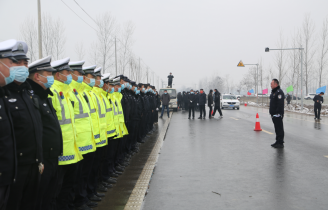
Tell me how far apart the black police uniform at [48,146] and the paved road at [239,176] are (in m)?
1.59

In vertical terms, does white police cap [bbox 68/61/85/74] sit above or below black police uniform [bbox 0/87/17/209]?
above

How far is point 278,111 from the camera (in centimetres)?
989

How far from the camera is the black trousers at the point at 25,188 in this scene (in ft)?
9.29

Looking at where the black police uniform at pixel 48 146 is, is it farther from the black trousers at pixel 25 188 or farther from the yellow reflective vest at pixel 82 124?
the yellow reflective vest at pixel 82 124

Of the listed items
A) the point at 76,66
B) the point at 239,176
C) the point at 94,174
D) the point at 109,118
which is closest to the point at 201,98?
the point at 239,176

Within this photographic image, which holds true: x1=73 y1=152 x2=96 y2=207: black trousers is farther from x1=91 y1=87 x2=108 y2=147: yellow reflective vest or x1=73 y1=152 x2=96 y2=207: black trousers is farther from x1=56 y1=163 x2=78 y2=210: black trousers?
x1=91 y1=87 x2=108 y2=147: yellow reflective vest

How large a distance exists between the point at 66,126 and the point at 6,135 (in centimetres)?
127

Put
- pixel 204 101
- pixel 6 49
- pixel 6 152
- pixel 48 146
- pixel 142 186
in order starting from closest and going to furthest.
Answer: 1. pixel 6 152
2. pixel 6 49
3. pixel 48 146
4. pixel 142 186
5. pixel 204 101

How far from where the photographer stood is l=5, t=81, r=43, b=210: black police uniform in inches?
111

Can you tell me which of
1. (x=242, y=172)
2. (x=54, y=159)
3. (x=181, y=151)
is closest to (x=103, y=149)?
(x=54, y=159)

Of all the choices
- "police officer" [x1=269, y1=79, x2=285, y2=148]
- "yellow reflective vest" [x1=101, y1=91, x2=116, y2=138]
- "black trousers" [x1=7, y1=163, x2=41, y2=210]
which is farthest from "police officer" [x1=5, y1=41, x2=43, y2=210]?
"police officer" [x1=269, y1=79, x2=285, y2=148]

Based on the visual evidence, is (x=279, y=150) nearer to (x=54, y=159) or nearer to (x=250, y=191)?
(x=250, y=191)

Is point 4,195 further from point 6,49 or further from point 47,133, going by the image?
point 6,49

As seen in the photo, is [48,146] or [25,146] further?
[48,146]
